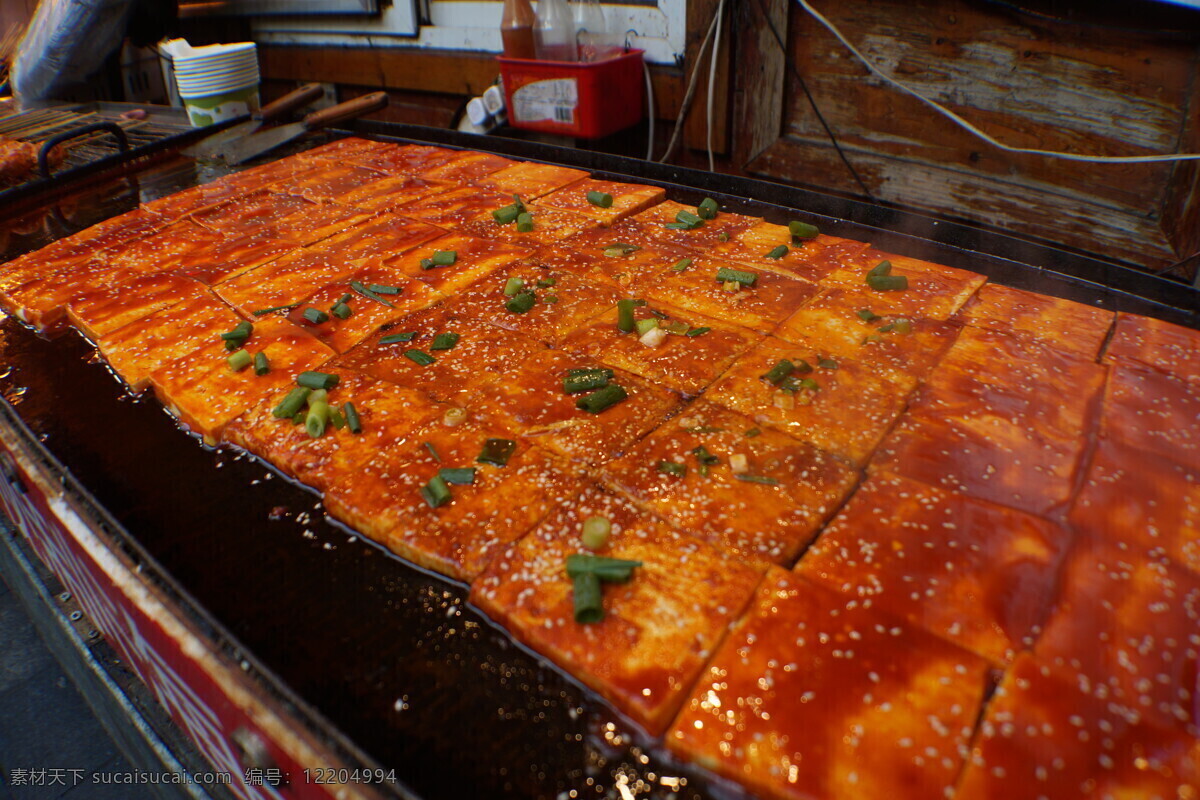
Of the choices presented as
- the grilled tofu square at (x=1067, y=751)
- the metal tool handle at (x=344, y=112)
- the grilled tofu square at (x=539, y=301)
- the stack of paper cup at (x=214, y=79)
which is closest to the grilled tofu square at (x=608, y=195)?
the grilled tofu square at (x=539, y=301)

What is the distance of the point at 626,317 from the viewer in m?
2.48

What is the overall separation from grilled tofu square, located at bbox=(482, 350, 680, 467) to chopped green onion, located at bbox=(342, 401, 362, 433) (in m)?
0.36

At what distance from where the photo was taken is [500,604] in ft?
5.21

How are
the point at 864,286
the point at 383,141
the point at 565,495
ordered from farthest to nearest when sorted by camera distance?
1. the point at 383,141
2. the point at 864,286
3. the point at 565,495

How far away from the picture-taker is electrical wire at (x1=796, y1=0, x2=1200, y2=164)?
324 centimetres

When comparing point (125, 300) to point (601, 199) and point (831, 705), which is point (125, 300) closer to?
point (601, 199)

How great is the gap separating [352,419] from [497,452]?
485mm

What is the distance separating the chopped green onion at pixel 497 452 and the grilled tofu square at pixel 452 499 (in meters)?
0.01

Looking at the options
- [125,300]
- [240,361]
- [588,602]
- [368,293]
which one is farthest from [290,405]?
[125,300]

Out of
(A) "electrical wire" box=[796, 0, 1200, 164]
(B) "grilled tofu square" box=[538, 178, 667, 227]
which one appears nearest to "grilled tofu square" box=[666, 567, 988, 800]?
(B) "grilled tofu square" box=[538, 178, 667, 227]

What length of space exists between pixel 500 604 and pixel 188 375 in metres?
1.56

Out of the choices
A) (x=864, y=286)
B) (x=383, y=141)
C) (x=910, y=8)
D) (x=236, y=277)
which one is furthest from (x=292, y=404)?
(x=910, y=8)

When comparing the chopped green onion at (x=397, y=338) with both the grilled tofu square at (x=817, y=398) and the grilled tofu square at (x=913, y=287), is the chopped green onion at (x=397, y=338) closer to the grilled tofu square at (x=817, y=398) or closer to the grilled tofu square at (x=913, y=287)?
the grilled tofu square at (x=817, y=398)

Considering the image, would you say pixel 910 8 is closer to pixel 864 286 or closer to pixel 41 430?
pixel 864 286
